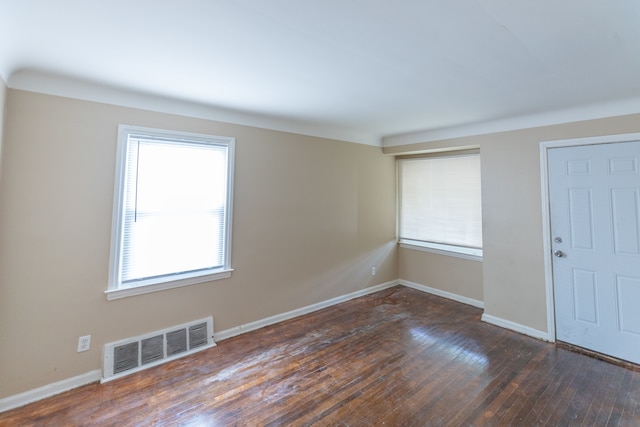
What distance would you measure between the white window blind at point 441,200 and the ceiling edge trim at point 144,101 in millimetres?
1648

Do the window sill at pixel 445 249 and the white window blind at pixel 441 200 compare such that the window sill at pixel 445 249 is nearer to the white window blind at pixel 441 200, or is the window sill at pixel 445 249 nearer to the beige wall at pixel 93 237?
the white window blind at pixel 441 200

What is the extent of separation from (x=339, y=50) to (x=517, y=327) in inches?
135

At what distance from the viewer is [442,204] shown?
4328 millimetres

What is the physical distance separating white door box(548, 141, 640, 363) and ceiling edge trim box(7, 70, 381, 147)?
2.68 meters

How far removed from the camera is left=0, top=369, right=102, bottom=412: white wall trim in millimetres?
1975

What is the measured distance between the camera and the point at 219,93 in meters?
2.46

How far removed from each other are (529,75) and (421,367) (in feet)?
8.14

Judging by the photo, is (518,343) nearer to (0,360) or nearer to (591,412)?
(591,412)

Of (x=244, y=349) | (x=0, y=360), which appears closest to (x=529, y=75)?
(x=244, y=349)

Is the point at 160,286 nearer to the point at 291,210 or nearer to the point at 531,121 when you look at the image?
the point at 291,210

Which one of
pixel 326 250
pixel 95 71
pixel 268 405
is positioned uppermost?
pixel 95 71

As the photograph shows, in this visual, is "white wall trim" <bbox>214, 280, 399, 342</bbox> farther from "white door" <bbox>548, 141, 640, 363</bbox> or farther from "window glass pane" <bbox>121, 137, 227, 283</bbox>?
"white door" <bbox>548, 141, 640, 363</bbox>

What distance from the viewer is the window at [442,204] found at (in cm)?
399

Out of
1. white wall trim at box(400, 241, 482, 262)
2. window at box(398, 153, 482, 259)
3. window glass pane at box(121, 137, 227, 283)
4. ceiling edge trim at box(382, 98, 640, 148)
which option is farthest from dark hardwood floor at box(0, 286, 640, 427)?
ceiling edge trim at box(382, 98, 640, 148)
